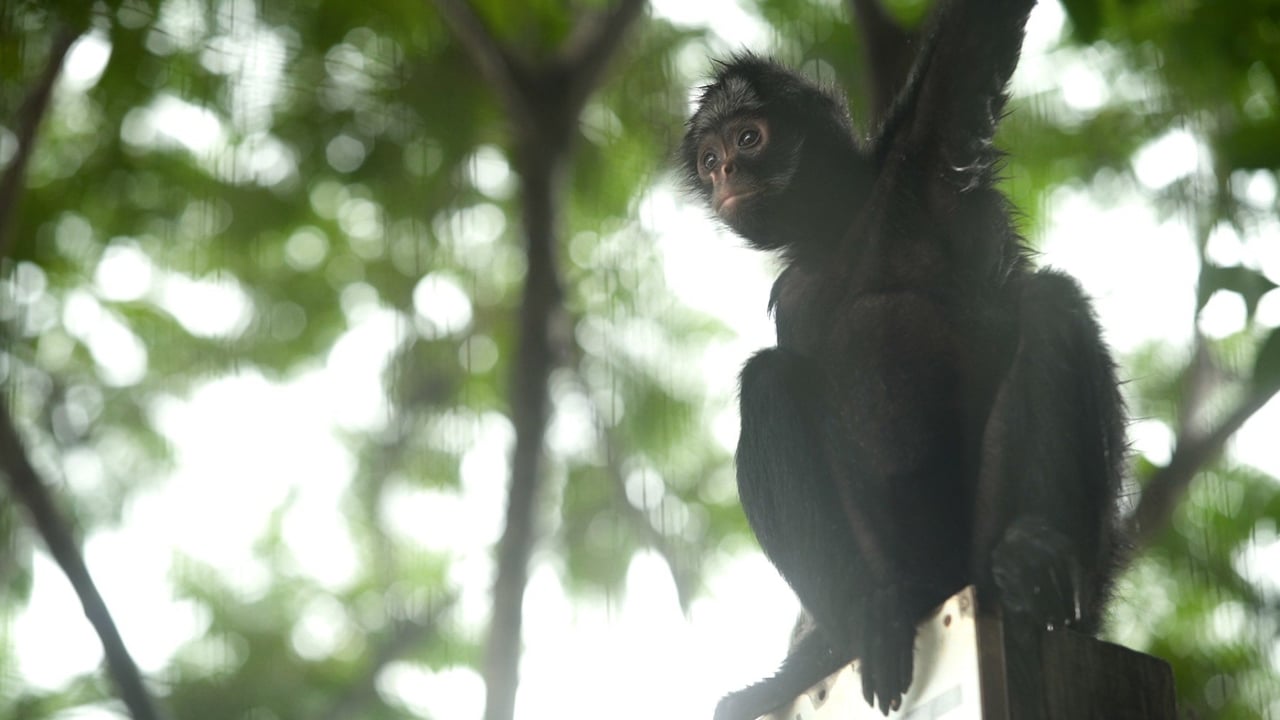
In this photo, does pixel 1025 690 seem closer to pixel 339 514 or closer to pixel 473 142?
pixel 473 142

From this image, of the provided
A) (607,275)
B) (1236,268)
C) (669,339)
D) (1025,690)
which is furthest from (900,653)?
(669,339)

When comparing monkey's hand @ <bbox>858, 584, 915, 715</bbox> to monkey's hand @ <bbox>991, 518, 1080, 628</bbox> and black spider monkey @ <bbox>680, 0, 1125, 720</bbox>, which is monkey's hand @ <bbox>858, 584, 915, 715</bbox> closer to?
black spider monkey @ <bbox>680, 0, 1125, 720</bbox>

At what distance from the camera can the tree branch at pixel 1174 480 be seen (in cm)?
706

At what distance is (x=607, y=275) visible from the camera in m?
9.88

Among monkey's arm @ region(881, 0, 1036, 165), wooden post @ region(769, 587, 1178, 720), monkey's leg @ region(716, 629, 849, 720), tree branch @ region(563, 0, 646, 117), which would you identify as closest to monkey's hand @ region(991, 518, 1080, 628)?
wooden post @ region(769, 587, 1178, 720)

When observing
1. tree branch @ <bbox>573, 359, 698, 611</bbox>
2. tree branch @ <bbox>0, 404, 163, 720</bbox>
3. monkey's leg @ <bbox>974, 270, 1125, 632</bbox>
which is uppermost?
tree branch @ <bbox>573, 359, 698, 611</bbox>

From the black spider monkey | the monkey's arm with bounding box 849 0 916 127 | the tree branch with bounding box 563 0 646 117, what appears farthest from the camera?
the tree branch with bounding box 563 0 646 117

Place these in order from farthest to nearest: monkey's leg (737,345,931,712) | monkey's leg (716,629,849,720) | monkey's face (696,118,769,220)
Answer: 1. monkey's face (696,118,769,220)
2. monkey's leg (716,629,849,720)
3. monkey's leg (737,345,931,712)

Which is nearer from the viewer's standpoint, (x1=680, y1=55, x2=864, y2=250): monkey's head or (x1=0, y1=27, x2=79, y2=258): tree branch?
(x1=680, y1=55, x2=864, y2=250): monkey's head

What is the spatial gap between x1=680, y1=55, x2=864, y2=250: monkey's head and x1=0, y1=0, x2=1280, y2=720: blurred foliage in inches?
72.9

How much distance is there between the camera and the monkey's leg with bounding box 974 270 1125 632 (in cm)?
400

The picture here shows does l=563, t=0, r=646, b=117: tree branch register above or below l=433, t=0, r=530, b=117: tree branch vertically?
above

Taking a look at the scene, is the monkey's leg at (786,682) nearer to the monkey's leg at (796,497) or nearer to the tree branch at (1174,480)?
the monkey's leg at (796,497)

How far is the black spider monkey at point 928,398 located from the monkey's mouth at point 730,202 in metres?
0.46
